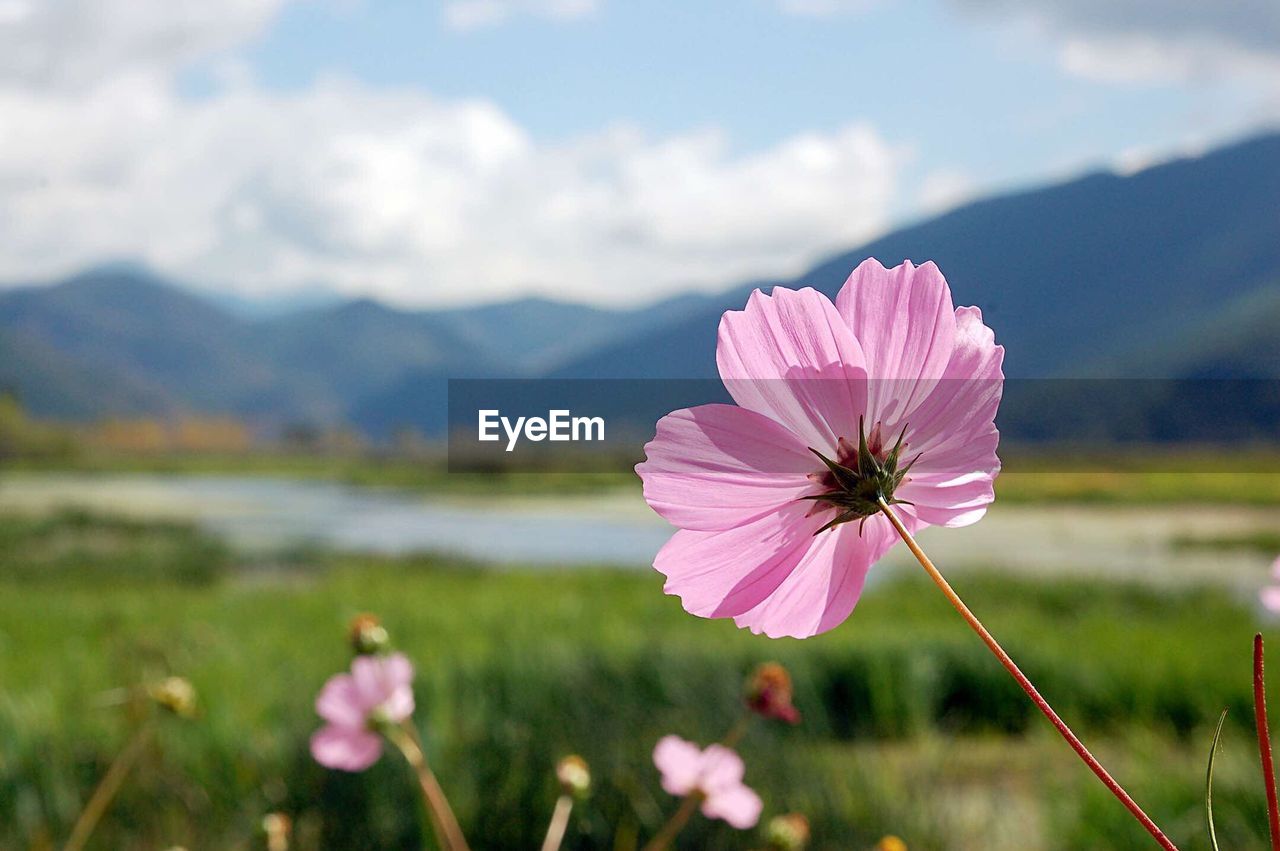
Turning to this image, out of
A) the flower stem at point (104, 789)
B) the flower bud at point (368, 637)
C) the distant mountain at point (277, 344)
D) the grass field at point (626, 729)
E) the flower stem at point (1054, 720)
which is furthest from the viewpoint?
the distant mountain at point (277, 344)

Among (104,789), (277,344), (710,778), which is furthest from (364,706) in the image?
(277,344)

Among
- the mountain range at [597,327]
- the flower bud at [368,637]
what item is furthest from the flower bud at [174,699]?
the mountain range at [597,327]

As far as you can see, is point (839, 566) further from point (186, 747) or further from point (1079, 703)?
point (1079, 703)

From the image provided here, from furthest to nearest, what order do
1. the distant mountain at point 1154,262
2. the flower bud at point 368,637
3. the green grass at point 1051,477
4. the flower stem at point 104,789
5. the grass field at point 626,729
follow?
the distant mountain at point 1154,262 → the green grass at point 1051,477 → the grass field at point 626,729 → the flower stem at point 104,789 → the flower bud at point 368,637

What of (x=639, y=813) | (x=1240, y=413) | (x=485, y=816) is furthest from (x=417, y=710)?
(x=1240, y=413)

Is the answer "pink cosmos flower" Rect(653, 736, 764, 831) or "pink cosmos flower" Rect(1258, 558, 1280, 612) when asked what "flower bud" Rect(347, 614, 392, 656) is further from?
"pink cosmos flower" Rect(1258, 558, 1280, 612)

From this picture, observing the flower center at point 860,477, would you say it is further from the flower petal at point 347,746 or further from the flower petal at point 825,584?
the flower petal at point 347,746
